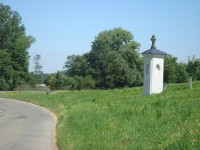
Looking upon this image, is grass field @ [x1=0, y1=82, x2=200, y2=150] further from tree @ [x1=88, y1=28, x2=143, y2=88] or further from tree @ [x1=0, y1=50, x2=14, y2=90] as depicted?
tree @ [x1=0, y1=50, x2=14, y2=90]

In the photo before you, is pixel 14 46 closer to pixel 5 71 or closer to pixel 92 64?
pixel 5 71

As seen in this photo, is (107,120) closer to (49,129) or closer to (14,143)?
(14,143)

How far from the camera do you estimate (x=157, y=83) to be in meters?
28.8

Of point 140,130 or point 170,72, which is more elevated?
point 170,72

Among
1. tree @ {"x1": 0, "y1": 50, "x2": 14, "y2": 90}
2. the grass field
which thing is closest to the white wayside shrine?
the grass field

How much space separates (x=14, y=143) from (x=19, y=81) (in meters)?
73.1

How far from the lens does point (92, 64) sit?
9625 cm

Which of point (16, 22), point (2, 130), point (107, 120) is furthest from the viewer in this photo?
point (16, 22)

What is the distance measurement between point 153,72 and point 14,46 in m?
67.7

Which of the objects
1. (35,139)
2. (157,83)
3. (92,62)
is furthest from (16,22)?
(35,139)

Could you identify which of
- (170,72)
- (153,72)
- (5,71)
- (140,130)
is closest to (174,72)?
(170,72)

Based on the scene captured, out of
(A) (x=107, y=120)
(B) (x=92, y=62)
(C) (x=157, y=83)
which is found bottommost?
(A) (x=107, y=120)

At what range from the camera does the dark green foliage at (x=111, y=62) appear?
3425 inches

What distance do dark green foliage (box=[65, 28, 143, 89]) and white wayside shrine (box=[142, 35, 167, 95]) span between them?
56526 mm
